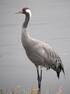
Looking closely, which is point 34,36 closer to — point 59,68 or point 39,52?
point 39,52

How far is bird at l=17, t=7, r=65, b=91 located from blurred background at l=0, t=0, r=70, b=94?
57 mm

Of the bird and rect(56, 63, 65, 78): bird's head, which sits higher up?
the bird

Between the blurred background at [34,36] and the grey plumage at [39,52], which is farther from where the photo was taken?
the blurred background at [34,36]

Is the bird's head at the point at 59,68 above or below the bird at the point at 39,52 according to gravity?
below

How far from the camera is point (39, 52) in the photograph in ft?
9.48

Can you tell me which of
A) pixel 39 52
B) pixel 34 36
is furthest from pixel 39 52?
pixel 34 36

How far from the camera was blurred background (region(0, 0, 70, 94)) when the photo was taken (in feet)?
9.98

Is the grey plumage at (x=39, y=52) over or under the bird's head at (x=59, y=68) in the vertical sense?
over

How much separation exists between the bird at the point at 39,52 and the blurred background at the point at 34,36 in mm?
57

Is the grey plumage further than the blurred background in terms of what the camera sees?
No

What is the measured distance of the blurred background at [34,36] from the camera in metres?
3.04

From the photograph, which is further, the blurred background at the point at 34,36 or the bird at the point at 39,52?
the blurred background at the point at 34,36

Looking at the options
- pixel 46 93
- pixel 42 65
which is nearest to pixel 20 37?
pixel 42 65

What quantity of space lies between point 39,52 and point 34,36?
0.23m
